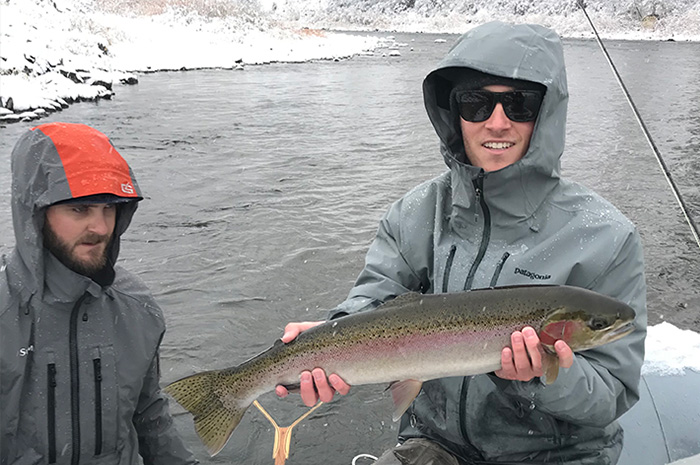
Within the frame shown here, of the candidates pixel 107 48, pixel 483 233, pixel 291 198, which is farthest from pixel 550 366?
pixel 107 48

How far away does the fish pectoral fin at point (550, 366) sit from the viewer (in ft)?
6.70

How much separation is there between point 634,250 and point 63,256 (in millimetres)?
2234

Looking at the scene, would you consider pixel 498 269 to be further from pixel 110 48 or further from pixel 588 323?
pixel 110 48

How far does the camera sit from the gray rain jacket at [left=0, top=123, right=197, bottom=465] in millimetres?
2395

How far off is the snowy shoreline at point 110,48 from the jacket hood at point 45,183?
14295mm

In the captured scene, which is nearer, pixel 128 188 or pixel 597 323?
pixel 597 323

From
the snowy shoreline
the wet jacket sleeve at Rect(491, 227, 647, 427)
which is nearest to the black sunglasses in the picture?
the wet jacket sleeve at Rect(491, 227, 647, 427)

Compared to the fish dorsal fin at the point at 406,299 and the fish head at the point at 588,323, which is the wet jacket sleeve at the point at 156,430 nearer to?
the fish dorsal fin at the point at 406,299

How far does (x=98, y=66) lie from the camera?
79.7 ft

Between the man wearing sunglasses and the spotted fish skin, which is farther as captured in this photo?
the man wearing sunglasses

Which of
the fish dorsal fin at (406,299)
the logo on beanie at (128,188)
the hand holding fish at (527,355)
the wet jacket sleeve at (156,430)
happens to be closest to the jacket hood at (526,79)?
the fish dorsal fin at (406,299)

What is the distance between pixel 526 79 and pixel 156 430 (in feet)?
7.35

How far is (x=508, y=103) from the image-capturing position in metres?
2.54

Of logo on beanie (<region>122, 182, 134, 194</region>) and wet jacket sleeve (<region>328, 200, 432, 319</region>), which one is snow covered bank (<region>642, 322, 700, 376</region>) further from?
logo on beanie (<region>122, 182, 134, 194</region>)
